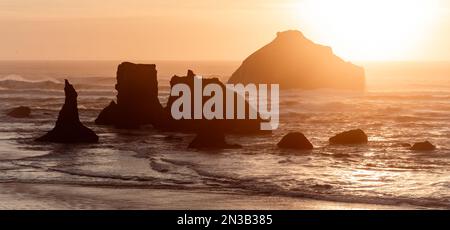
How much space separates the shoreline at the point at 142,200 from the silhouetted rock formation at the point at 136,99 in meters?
41.0

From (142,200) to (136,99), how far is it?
151ft

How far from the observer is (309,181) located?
45.1 metres

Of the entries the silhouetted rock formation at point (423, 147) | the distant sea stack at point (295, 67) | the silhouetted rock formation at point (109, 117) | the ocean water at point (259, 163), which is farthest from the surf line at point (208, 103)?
the distant sea stack at point (295, 67)

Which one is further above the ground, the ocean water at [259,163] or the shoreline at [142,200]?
the ocean water at [259,163]

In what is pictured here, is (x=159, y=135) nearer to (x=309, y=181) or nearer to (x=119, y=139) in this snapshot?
(x=119, y=139)

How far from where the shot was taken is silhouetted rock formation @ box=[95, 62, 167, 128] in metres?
83.8

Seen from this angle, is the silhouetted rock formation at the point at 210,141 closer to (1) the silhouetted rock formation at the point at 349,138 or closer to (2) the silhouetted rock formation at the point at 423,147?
(1) the silhouetted rock formation at the point at 349,138

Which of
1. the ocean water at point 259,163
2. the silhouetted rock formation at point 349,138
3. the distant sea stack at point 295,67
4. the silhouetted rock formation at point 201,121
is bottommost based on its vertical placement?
the ocean water at point 259,163

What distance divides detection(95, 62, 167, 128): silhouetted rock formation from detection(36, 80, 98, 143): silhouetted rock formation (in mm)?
15422

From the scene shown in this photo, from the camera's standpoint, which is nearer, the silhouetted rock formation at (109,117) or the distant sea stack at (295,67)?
the silhouetted rock formation at (109,117)

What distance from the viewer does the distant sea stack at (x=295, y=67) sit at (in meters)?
172

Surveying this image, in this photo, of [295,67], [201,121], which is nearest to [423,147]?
[201,121]

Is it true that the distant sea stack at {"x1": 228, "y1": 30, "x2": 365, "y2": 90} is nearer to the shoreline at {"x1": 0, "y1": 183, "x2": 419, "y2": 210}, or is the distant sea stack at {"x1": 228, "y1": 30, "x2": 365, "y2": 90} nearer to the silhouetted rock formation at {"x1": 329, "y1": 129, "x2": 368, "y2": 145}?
the silhouetted rock formation at {"x1": 329, "y1": 129, "x2": 368, "y2": 145}
